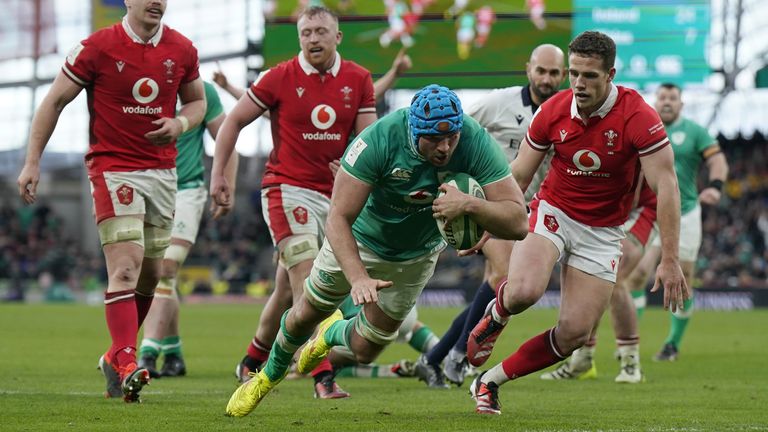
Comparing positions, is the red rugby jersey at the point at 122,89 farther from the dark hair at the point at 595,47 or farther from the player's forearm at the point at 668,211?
the player's forearm at the point at 668,211

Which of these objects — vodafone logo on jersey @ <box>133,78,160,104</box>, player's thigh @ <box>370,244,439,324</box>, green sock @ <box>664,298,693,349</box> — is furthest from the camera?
green sock @ <box>664,298,693,349</box>

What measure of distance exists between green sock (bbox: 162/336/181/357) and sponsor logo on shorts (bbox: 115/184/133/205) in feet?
8.54

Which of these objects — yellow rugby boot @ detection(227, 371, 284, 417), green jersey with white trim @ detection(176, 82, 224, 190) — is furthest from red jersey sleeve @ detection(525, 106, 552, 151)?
green jersey with white trim @ detection(176, 82, 224, 190)

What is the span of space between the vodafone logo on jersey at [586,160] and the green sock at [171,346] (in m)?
4.27

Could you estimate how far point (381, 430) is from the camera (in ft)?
20.6

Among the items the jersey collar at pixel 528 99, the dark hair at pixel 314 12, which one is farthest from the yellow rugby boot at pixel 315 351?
the jersey collar at pixel 528 99

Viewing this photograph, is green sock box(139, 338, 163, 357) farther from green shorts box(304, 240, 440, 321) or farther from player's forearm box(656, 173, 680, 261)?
player's forearm box(656, 173, 680, 261)

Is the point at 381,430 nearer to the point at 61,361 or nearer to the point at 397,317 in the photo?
the point at 397,317

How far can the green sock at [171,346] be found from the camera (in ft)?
33.8

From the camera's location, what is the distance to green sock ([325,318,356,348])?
6719 mm

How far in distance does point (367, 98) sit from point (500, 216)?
10.4ft

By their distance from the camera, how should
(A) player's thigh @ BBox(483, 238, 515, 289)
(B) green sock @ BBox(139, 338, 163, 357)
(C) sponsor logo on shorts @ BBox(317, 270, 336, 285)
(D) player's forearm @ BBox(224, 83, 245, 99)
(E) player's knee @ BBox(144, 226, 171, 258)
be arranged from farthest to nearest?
(D) player's forearm @ BBox(224, 83, 245, 99)
(B) green sock @ BBox(139, 338, 163, 357)
(A) player's thigh @ BBox(483, 238, 515, 289)
(E) player's knee @ BBox(144, 226, 171, 258)
(C) sponsor logo on shorts @ BBox(317, 270, 336, 285)

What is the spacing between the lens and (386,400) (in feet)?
26.6

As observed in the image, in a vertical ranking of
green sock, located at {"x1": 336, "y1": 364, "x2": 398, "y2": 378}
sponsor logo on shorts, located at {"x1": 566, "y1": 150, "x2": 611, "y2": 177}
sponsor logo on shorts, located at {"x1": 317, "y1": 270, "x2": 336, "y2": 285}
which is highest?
sponsor logo on shorts, located at {"x1": 566, "y1": 150, "x2": 611, "y2": 177}
